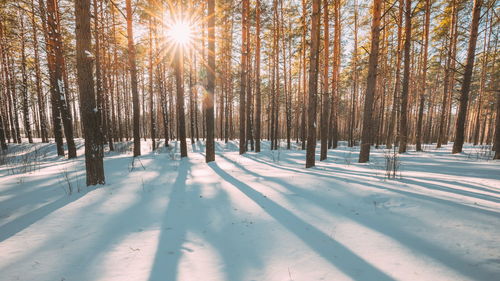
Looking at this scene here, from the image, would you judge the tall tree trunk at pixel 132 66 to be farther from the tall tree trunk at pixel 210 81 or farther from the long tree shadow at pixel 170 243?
the long tree shadow at pixel 170 243

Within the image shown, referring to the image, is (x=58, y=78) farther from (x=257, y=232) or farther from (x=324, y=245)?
(x=324, y=245)

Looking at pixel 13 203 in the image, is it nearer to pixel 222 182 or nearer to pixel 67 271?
pixel 67 271

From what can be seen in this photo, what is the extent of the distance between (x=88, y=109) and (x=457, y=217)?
6.12 meters

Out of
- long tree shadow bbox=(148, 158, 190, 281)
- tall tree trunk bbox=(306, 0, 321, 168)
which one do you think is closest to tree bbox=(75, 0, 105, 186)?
long tree shadow bbox=(148, 158, 190, 281)

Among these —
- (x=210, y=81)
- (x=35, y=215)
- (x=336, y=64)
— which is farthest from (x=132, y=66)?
(x=336, y=64)

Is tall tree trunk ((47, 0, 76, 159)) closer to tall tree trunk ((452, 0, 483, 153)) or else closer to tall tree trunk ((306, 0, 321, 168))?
tall tree trunk ((306, 0, 321, 168))

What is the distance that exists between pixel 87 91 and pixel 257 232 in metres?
4.18

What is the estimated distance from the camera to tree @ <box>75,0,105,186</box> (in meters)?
3.82

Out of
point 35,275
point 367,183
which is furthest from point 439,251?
point 35,275

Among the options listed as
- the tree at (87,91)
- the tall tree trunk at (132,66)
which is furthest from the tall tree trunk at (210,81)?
the tall tree trunk at (132,66)

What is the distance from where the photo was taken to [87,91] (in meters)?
3.95

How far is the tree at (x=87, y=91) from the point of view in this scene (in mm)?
3816

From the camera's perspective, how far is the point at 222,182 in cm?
457

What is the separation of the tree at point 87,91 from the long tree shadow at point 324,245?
3.42 m
